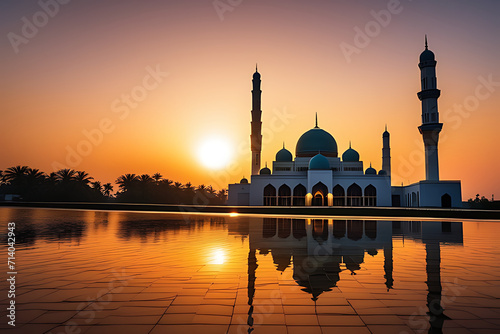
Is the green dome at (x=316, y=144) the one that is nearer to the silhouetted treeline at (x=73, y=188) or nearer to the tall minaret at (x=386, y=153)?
the tall minaret at (x=386, y=153)

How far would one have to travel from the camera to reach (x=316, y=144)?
4866 centimetres

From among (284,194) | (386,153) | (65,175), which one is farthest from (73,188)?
(386,153)

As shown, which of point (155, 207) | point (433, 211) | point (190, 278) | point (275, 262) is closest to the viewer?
point (190, 278)

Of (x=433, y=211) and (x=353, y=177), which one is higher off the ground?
(x=353, y=177)

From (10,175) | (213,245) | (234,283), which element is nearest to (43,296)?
(234,283)

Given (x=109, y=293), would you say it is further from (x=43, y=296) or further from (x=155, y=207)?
(x=155, y=207)

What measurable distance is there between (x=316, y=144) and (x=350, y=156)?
520 centimetres

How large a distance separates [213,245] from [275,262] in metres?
2.56

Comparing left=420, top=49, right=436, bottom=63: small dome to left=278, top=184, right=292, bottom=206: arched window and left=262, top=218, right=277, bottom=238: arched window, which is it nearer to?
left=278, top=184, right=292, bottom=206: arched window

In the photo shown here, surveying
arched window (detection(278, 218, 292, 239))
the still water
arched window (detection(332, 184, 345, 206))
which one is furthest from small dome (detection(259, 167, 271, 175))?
the still water

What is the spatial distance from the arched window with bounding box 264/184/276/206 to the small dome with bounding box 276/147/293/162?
297 inches

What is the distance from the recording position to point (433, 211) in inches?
836

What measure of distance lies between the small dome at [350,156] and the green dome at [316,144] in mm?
1727

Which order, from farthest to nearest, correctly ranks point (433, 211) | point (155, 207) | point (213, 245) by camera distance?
point (155, 207)
point (433, 211)
point (213, 245)
